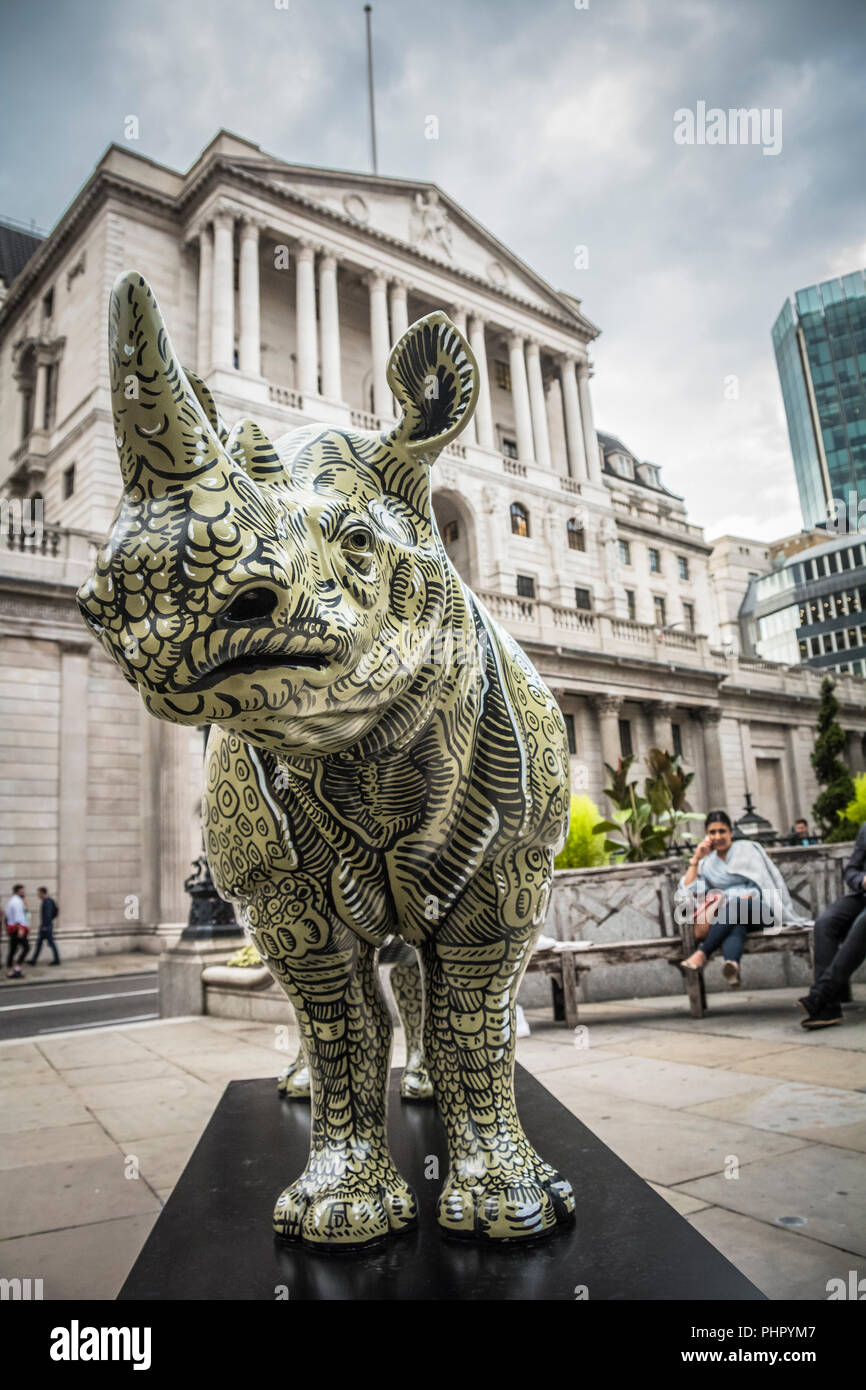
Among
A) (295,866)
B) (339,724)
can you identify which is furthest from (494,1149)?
(339,724)

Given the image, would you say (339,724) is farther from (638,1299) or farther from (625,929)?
(625,929)

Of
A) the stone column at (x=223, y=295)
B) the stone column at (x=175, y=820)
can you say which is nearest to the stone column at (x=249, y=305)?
the stone column at (x=223, y=295)

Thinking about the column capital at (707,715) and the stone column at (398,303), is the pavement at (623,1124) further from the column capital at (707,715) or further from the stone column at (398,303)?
the stone column at (398,303)

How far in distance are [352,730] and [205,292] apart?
29.8 m

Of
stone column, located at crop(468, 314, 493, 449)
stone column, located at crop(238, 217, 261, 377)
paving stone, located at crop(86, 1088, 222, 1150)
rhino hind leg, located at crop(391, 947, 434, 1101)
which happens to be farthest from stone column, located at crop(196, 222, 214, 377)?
rhino hind leg, located at crop(391, 947, 434, 1101)

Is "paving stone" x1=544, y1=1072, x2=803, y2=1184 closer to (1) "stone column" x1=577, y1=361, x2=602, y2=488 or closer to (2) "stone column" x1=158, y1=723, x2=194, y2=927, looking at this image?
(2) "stone column" x1=158, y1=723, x2=194, y2=927

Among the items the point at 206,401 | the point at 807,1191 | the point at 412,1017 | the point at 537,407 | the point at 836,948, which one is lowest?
the point at 807,1191

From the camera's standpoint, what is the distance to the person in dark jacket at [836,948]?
19.3ft

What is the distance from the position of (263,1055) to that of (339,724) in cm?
559

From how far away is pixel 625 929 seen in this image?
29.3 feet

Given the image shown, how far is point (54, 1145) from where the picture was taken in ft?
13.3

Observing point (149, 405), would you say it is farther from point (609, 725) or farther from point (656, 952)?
point (609, 725)

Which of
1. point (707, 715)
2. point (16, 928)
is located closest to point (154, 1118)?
point (16, 928)

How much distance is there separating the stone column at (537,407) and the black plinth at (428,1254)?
1367 inches
